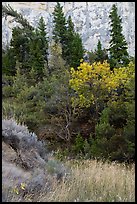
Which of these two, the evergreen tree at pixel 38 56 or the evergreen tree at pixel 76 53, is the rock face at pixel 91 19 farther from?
the evergreen tree at pixel 38 56

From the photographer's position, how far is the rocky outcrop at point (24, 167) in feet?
16.7

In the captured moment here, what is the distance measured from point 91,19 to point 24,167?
3772cm

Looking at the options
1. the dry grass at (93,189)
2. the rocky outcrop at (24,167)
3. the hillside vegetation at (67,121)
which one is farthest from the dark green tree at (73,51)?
the dry grass at (93,189)

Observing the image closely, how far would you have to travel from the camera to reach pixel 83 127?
76.6ft

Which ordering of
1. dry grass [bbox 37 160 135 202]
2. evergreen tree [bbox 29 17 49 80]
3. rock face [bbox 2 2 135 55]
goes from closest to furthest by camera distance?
dry grass [bbox 37 160 135 202] → evergreen tree [bbox 29 17 49 80] → rock face [bbox 2 2 135 55]

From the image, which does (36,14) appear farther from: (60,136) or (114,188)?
(114,188)

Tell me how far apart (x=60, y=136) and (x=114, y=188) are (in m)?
16.7

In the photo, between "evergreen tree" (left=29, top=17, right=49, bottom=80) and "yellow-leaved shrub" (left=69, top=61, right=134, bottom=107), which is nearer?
"yellow-leaved shrub" (left=69, top=61, right=134, bottom=107)

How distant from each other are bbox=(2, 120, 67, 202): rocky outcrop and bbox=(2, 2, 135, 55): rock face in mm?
34277

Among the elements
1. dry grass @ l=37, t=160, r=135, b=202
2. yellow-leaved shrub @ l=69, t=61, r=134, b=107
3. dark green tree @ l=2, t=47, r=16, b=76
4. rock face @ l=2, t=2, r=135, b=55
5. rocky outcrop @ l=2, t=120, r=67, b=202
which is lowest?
dry grass @ l=37, t=160, r=135, b=202

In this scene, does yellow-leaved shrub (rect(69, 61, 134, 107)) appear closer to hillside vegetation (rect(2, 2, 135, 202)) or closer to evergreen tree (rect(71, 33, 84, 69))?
hillside vegetation (rect(2, 2, 135, 202))

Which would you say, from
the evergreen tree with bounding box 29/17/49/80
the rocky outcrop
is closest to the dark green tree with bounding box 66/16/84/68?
the evergreen tree with bounding box 29/17/49/80

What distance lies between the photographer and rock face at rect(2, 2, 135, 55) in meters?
40.5

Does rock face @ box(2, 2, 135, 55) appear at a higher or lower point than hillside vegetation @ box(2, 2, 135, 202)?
higher
